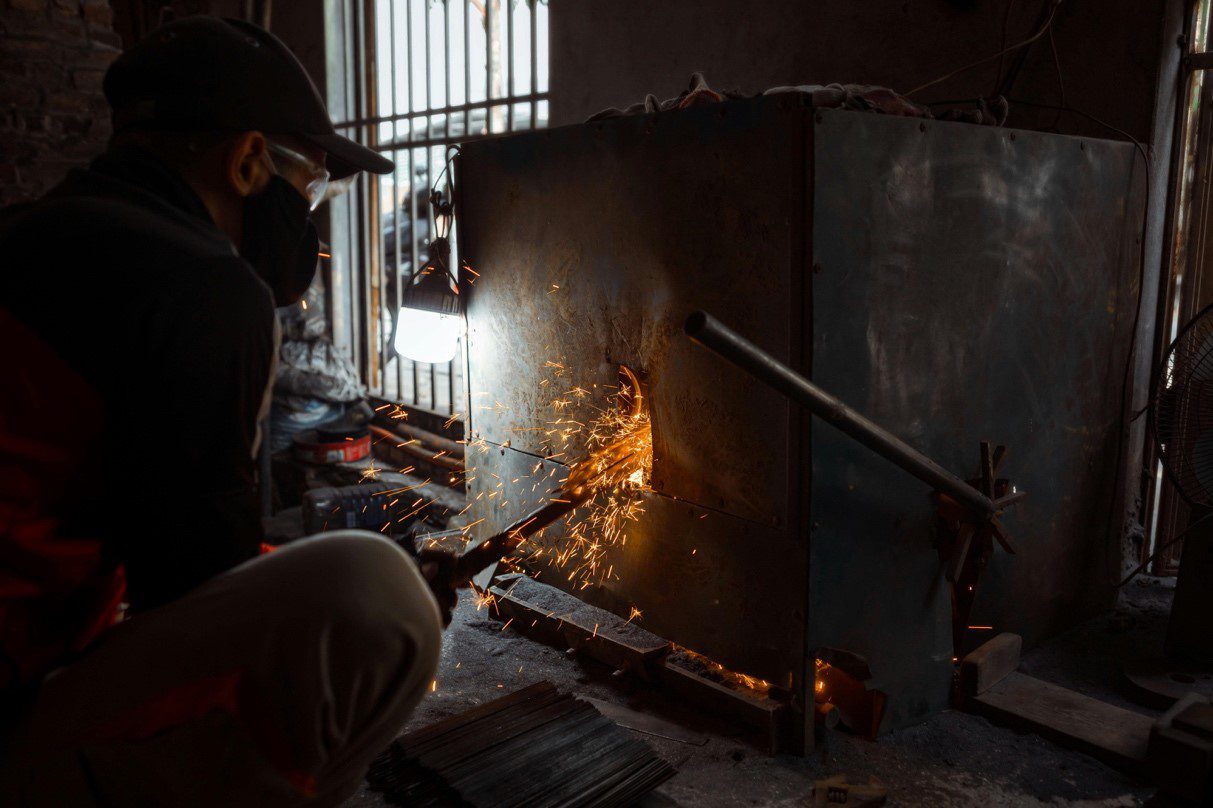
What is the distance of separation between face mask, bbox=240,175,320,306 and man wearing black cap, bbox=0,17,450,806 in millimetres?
241

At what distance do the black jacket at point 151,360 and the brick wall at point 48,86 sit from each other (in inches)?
225

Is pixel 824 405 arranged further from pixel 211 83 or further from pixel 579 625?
pixel 211 83

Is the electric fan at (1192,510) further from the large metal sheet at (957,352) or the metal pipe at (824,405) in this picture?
the metal pipe at (824,405)

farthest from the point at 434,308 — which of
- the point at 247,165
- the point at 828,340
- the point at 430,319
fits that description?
the point at 828,340

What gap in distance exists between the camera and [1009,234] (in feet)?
9.32

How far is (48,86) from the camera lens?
21.1ft

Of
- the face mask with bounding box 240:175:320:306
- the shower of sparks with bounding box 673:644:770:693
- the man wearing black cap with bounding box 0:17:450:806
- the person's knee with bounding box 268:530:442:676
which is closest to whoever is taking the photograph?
the man wearing black cap with bounding box 0:17:450:806

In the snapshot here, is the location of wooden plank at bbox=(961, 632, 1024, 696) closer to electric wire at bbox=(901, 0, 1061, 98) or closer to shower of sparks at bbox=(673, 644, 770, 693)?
shower of sparks at bbox=(673, 644, 770, 693)

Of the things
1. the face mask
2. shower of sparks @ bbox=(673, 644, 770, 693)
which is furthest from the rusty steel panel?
the face mask

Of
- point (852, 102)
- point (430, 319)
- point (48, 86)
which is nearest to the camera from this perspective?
point (852, 102)

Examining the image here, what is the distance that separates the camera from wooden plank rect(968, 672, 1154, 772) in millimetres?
2580

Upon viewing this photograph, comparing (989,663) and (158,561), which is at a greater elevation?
(158,561)

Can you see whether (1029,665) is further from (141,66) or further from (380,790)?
(141,66)

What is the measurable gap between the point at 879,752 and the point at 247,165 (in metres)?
2.35
